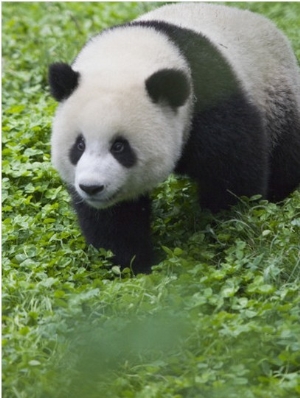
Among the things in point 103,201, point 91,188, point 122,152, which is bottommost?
point 103,201

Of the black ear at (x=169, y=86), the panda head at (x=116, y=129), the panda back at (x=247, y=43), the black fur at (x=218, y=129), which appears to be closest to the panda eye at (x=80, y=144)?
the panda head at (x=116, y=129)

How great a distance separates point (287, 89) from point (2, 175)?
2.23 m

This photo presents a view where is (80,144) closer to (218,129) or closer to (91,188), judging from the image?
(91,188)

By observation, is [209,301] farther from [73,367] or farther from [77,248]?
[77,248]

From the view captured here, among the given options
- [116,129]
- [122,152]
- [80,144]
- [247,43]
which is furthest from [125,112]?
[247,43]

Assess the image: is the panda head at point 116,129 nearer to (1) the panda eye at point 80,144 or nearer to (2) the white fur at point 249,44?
(1) the panda eye at point 80,144

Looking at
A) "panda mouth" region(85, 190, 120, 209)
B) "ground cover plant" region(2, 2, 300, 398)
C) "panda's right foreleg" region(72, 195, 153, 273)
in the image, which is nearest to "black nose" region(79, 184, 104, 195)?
"panda mouth" region(85, 190, 120, 209)

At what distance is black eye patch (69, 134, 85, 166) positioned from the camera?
4879 mm

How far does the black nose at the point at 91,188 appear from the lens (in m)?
4.61

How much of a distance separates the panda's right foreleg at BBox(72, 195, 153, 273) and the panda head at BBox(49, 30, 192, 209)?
222mm

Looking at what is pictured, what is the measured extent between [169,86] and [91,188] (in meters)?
0.78

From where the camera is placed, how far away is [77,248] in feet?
18.1

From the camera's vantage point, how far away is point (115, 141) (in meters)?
4.78

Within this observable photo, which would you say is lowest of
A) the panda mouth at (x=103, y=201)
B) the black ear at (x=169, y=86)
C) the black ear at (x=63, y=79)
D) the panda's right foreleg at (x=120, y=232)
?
Result: the panda's right foreleg at (x=120, y=232)
